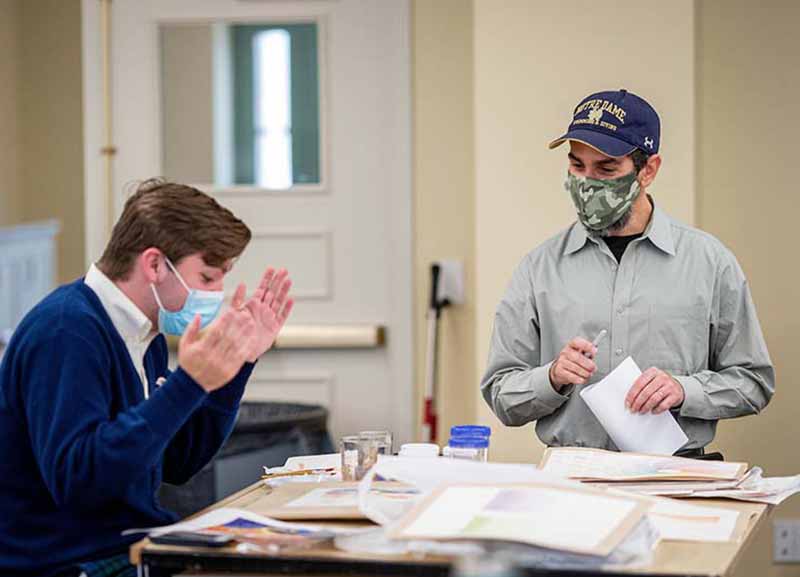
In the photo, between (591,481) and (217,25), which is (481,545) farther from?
(217,25)

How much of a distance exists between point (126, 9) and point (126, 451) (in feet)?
9.23

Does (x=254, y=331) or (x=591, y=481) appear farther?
(x=591, y=481)

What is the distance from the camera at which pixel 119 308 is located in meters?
2.01

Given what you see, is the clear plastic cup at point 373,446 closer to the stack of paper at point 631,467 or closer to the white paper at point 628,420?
the stack of paper at point 631,467

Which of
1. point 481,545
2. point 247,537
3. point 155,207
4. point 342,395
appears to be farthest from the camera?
point 342,395

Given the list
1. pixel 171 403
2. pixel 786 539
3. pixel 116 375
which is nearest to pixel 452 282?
pixel 786 539

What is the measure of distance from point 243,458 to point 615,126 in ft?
5.84

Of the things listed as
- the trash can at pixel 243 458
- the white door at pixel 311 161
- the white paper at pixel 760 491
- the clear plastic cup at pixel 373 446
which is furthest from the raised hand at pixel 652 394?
the white door at pixel 311 161

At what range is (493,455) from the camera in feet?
11.7

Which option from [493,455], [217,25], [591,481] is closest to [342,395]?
[493,455]

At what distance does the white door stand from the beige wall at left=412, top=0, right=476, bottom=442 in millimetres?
79

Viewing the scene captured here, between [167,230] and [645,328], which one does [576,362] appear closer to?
[645,328]

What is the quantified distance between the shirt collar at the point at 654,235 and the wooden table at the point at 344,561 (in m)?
0.96

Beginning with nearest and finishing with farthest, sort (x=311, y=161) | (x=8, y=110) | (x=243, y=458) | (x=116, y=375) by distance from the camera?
(x=116, y=375), (x=243, y=458), (x=311, y=161), (x=8, y=110)
